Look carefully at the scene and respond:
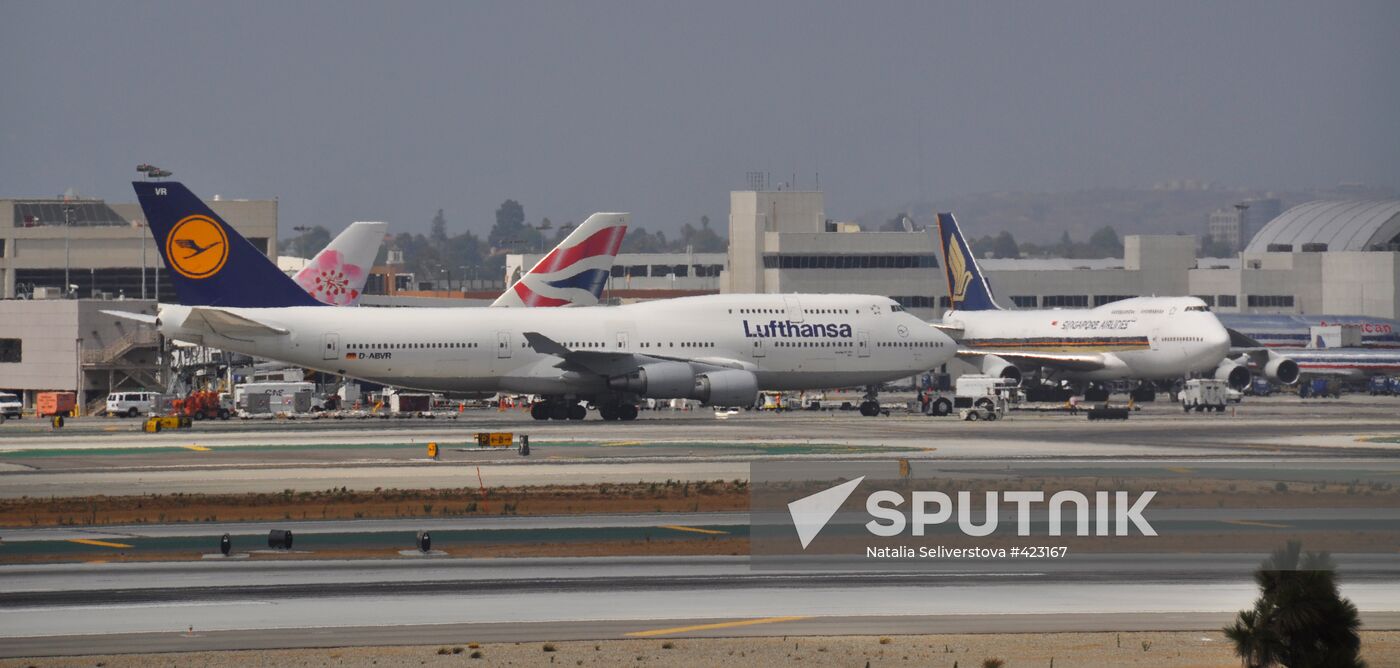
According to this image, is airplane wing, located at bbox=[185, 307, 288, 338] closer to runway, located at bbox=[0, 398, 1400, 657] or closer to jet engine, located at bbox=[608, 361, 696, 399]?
jet engine, located at bbox=[608, 361, 696, 399]

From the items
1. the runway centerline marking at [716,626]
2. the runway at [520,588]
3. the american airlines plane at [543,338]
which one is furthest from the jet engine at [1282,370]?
the runway centerline marking at [716,626]

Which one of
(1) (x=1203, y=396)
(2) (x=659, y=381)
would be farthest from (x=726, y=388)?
(1) (x=1203, y=396)

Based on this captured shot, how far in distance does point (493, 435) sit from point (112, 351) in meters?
49.3

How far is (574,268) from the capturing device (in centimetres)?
8819

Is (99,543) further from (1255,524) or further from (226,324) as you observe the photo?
(226,324)

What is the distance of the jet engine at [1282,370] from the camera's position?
9619cm

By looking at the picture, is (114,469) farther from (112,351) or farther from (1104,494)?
(112,351)

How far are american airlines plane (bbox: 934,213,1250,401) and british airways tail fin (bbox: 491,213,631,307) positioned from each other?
20.9 metres

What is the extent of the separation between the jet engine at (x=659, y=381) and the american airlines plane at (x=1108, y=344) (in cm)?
2685

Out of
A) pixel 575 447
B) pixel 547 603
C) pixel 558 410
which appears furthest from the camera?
pixel 558 410

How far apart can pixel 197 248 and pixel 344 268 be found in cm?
2832

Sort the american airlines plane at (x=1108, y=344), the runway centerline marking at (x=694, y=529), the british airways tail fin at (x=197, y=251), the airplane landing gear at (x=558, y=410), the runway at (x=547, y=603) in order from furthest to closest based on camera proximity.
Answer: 1. the american airlines plane at (x=1108, y=344)
2. the airplane landing gear at (x=558, y=410)
3. the british airways tail fin at (x=197, y=251)
4. the runway centerline marking at (x=694, y=529)
5. the runway at (x=547, y=603)

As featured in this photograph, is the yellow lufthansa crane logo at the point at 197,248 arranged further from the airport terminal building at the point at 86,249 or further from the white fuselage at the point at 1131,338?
the airport terminal building at the point at 86,249

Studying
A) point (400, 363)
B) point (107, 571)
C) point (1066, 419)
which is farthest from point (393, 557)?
point (1066, 419)
